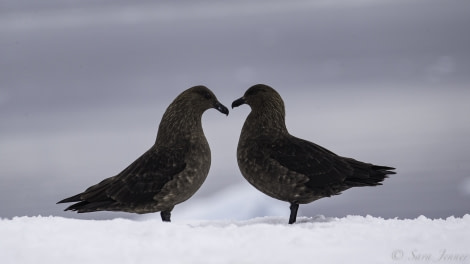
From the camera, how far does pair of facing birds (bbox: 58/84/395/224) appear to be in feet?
29.2

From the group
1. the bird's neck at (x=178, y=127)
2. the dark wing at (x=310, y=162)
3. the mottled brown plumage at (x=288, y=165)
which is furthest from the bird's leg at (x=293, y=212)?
the bird's neck at (x=178, y=127)

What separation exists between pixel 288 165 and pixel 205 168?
109cm

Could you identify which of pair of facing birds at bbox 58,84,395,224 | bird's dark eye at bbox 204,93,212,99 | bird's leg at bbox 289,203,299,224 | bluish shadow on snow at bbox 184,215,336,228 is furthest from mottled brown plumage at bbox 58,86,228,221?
bird's leg at bbox 289,203,299,224

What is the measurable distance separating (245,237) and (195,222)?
6.49 feet

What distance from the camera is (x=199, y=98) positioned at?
9.55 m

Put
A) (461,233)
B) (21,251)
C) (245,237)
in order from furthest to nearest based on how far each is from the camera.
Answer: (461,233), (245,237), (21,251)

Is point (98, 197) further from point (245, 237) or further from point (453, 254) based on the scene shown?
point (453, 254)

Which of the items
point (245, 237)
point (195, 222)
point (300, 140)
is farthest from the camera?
point (300, 140)

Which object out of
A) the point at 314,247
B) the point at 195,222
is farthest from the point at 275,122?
the point at 314,247

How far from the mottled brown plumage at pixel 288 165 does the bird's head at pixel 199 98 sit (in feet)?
2.03

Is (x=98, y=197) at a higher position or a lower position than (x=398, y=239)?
higher

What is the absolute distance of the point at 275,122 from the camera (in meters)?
9.68

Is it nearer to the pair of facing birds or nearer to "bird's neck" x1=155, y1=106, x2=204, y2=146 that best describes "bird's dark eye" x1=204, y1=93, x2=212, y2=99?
the pair of facing birds

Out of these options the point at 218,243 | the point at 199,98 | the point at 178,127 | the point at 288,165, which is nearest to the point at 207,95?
the point at 199,98
